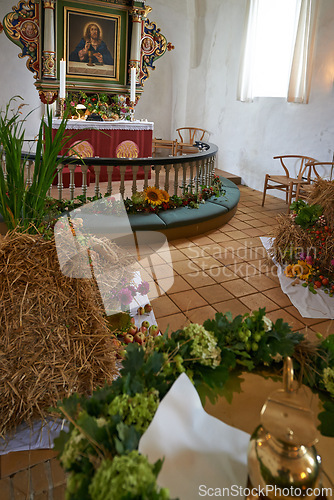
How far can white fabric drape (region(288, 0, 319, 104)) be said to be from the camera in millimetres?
5820

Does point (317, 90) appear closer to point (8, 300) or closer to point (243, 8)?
point (243, 8)

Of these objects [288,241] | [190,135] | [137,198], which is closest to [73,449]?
[288,241]

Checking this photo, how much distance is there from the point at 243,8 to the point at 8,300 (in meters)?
7.69

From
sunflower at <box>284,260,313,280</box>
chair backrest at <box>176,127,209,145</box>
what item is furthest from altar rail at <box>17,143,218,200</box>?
chair backrest at <box>176,127,209,145</box>

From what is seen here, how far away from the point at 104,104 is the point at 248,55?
2748mm

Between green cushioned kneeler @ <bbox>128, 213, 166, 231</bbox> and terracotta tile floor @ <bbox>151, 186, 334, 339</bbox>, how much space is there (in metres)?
0.28

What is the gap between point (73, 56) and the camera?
7039mm

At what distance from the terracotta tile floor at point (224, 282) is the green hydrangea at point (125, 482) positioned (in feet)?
4.89

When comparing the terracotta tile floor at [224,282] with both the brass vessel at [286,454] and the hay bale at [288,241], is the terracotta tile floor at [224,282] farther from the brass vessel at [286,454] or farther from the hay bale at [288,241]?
the brass vessel at [286,454]

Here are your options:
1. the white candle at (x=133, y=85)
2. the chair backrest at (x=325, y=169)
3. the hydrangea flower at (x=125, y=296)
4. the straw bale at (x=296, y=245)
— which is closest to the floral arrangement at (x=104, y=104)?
the white candle at (x=133, y=85)

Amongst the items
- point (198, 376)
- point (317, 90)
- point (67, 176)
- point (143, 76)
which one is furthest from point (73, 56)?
point (198, 376)

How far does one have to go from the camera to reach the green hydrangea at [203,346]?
3.78 feet

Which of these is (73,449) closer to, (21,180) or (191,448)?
(191,448)

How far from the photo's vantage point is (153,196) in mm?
4543
